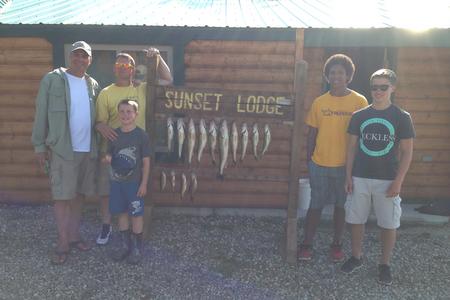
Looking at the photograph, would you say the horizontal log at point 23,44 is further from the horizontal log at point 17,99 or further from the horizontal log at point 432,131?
the horizontal log at point 432,131

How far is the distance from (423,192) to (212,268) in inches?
155

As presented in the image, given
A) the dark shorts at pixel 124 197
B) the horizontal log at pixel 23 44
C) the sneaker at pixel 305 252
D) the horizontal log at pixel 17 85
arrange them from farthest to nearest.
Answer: the horizontal log at pixel 17 85 → the horizontal log at pixel 23 44 → the sneaker at pixel 305 252 → the dark shorts at pixel 124 197

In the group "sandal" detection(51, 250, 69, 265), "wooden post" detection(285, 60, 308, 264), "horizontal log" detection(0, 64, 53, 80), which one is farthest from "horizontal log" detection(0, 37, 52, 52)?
"wooden post" detection(285, 60, 308, 264)

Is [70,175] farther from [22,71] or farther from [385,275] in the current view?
[385,275]

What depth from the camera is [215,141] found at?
4246mm

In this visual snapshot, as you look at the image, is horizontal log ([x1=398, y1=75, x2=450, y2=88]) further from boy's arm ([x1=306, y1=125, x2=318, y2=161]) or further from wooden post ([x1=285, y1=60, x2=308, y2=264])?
boy's arm ([x1=306, y1=125, x2=318, y2=161])

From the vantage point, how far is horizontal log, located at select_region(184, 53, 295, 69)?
5645mm

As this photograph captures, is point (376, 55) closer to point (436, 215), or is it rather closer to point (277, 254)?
point (436, 215)

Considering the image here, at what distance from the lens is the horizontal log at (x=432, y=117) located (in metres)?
6.09

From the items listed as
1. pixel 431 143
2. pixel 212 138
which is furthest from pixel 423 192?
pixel 212 138

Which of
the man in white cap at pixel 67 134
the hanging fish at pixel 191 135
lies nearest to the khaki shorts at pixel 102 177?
the man in white cap at pixel 67 134

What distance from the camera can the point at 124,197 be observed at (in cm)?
412

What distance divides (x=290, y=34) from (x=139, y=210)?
312 cm

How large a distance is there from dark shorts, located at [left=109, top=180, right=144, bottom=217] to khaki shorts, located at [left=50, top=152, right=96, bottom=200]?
14.5 inches
